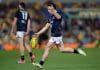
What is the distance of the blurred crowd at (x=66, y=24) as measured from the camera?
29031 millimetres

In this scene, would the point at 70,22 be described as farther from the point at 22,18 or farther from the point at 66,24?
the point at 22,18

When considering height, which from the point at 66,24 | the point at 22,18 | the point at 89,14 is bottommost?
the point at 66,24

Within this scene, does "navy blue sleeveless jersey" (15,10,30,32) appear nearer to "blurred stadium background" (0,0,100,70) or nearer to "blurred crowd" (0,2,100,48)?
"blurred stadium background" (0,0,100,70)

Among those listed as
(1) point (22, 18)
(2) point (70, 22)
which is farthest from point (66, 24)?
(1) point (22, 18)

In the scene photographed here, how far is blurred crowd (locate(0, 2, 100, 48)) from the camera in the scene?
29031 mm

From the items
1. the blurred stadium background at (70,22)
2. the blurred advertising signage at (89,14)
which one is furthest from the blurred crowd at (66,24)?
the blurred advertising signage at (89,14)

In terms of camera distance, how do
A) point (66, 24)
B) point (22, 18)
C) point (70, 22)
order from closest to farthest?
1. point (22, 18)
2. point (66, 24)
3. point (70, 22)

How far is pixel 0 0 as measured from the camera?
106 ft

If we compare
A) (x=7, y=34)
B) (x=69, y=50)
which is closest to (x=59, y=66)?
(x=69, y=50)

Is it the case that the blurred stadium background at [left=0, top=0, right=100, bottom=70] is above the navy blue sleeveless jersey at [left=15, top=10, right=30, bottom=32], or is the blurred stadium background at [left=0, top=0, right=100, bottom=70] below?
below

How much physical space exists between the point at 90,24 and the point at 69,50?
53.2 ft

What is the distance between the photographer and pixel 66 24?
1220 inches

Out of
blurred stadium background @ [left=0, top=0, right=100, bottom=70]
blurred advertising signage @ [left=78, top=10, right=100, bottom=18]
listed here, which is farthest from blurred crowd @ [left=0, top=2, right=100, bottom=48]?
blurred advertising signage @ [left=78, top=10, right=100, bottom=18]

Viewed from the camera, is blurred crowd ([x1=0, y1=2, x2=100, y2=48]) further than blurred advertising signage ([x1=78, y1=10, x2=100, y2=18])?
No
